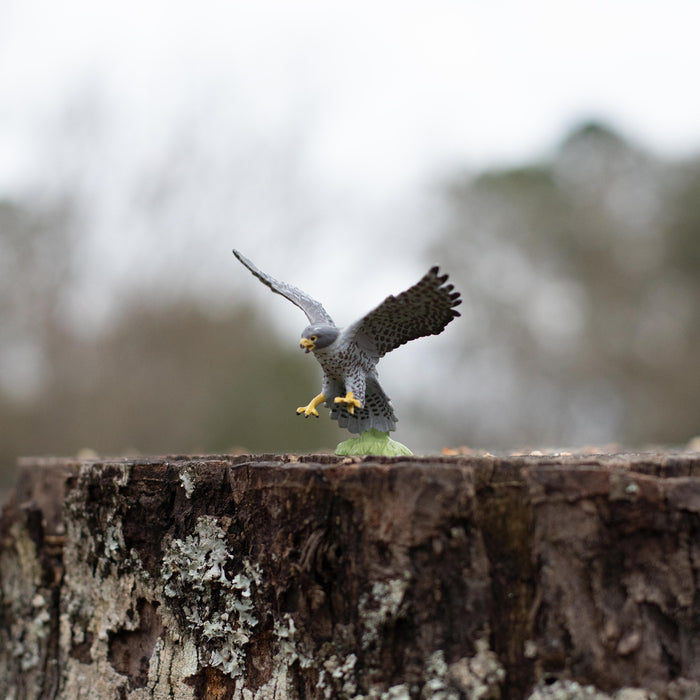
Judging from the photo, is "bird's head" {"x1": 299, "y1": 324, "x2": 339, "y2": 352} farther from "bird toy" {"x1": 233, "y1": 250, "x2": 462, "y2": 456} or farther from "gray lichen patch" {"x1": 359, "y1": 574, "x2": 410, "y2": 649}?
"gray lichen patch" {"x1": 359, "y1": 574, "x2": 410, "y2": 649}

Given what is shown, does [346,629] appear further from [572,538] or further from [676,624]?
[676,624]

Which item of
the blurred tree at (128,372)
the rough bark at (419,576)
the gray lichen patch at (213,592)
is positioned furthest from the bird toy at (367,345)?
the blurred tree at (128,372)

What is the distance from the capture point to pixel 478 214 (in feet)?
40.7

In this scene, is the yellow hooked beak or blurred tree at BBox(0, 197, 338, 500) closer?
the yellow hooked beak

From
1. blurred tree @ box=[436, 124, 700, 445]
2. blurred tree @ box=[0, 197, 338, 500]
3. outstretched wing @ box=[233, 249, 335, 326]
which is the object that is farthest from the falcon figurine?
blurred tree @ box=[436, 124, 700, 445]

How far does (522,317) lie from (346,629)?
430 inches

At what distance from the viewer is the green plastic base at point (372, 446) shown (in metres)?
1.66

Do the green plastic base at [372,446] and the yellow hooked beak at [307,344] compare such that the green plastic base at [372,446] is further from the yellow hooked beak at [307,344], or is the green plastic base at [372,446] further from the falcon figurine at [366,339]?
the yellow hooked beak at [307,344]

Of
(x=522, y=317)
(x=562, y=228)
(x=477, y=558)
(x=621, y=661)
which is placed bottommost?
(x=621, y=661)

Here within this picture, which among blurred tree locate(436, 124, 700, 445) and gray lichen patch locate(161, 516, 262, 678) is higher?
blurred tree locate(436, 124, 700, 445)

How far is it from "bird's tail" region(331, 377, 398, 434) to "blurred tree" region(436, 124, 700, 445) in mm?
9267

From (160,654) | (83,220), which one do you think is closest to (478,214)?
(83,220)

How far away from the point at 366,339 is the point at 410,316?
0.14 metres

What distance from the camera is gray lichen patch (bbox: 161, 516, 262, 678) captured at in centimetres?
142
